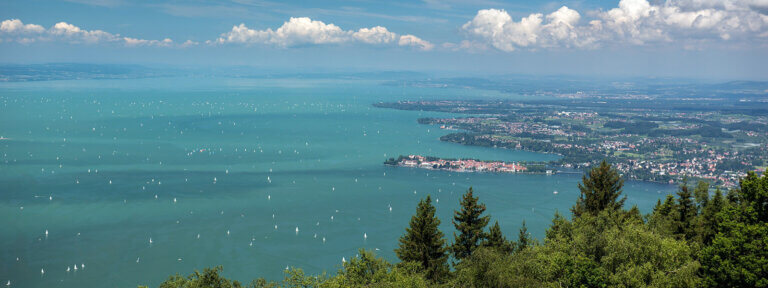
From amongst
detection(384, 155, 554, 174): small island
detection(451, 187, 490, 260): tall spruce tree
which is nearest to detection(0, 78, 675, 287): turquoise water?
detection(384, 155, 554, 174): small island

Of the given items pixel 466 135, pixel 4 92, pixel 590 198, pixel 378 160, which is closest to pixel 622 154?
pixel 466 135

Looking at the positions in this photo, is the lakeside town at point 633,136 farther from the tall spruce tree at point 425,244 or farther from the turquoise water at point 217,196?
the tall spruce tree at point 425,244

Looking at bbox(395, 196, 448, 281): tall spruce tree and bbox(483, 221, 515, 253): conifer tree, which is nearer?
bbox(395, 196, 448, 281): tall spruce tree

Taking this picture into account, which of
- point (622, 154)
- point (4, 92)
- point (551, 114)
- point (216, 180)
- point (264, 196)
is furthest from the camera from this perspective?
point (4, 92)

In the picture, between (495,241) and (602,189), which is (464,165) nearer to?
(602,189)

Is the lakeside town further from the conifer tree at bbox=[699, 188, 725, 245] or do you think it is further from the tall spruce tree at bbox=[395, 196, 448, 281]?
the tall spruce tree at bbox=[395, 196, 448, 281]

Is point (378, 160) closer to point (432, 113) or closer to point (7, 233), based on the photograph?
point (7, 233)
